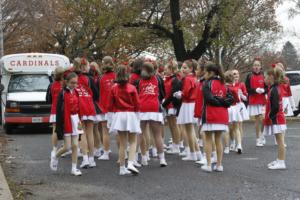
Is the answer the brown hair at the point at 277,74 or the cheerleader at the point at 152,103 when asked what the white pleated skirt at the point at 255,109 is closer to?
the brown hair at the point at 277,74

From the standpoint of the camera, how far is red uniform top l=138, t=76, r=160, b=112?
9.98 m

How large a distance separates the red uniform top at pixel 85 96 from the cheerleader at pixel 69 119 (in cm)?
64

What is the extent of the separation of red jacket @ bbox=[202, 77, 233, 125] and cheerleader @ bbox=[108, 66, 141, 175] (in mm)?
1098

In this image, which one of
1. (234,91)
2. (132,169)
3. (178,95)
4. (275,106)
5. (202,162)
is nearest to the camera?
(132,169)

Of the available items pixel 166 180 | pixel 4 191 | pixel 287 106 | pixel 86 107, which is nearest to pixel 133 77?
pixel 86 107

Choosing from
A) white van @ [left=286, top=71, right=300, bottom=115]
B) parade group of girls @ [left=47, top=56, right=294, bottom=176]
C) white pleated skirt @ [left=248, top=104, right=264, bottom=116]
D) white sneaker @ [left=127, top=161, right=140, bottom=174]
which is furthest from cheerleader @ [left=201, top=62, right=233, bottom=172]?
white van @ [left=286, top=71, right=300, bottom=115]

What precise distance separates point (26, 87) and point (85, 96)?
8329mm

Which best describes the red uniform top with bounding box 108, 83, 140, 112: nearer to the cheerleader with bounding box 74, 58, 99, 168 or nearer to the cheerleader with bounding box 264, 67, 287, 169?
the cheerleader with bounding box 74, 58, 99, 168

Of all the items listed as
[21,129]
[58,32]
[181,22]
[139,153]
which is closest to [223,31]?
[181,22]

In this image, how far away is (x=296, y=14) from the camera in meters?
34.8

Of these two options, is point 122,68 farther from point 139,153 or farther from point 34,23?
point 34,23

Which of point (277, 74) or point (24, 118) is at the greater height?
point (277, 74)

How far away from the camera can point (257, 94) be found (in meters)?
13.4

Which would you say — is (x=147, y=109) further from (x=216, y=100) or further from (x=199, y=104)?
(x=216, y=100)
